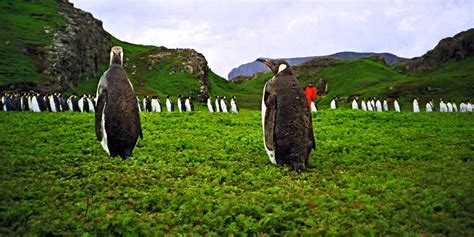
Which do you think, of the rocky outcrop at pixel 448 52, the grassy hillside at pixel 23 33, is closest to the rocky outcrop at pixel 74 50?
the grassy hillside at pixel 23 33

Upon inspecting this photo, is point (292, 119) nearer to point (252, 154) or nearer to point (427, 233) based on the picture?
point (252, 154)

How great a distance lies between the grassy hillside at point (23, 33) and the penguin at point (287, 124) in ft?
121

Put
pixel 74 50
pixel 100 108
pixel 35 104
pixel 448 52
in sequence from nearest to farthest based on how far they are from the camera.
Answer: pixel 100 108 < pixel 35 104 < pixel 74 50 < pixel 448 52

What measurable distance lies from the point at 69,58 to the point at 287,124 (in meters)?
50.3

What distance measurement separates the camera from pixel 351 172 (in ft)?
35.4

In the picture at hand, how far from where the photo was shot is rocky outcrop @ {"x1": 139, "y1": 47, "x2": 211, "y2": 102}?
69375mm

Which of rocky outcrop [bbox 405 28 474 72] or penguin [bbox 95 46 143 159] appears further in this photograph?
rocky outcrop [bbox 405 28 474 72]

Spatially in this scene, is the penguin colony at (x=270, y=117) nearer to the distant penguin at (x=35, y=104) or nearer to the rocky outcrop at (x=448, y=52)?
the distant penguin at (x=35, y=104)

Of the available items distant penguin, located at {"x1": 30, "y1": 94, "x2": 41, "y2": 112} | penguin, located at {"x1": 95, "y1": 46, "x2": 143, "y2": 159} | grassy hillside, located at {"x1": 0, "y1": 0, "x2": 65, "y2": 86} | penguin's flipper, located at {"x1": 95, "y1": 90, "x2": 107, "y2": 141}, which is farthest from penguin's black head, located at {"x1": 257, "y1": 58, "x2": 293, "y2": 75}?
grassy hillside, located at {"x1": 0, "y1": 0, "x2": 65, "y2": 86}

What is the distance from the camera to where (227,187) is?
9.16 m

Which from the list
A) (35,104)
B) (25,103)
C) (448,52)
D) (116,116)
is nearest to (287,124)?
(116,116)

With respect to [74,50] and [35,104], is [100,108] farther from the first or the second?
[74,50]

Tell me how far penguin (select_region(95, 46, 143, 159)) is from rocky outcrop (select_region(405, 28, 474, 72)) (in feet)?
271

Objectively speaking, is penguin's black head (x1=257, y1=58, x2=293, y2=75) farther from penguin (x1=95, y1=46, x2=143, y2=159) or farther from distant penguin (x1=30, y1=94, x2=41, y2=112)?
distant penguin (x1=30, y1=94, x2=41, y2=112)
